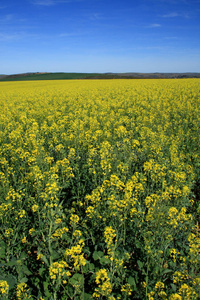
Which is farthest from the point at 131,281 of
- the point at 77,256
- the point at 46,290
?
the point at 46,290

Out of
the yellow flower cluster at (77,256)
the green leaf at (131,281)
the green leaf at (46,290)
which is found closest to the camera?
the yellow flower cluster at (77,256)

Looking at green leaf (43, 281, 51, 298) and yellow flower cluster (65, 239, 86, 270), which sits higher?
yellow flower cluster (65, 239, 86, 270)

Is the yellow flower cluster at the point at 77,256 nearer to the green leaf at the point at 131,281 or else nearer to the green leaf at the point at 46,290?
the green leaf at the point at 46,290

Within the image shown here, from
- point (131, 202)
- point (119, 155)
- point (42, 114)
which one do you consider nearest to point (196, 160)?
point (119, 155)

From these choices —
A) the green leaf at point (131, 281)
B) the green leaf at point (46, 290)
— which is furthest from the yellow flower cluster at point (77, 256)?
the green leaf at point (131, 281)

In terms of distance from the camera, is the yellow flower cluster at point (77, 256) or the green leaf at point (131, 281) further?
the green leaf at point (131, 281)

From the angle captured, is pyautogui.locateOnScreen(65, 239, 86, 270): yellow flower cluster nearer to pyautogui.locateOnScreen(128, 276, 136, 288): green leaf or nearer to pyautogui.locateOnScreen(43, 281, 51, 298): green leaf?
pyautogui.locateOnScreen(43, 281, 51, 298): green leaf

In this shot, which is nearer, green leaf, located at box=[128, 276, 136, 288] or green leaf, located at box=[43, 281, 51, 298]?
green leaf, located at box=[43, 281, 51, 298]

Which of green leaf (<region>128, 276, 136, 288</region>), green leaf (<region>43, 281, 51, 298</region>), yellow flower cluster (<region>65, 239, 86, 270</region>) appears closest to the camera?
yellow flower cluster (<region>65, 239, 86, 270</region>)

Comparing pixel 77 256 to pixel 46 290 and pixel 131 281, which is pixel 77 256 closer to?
pixel 46 290

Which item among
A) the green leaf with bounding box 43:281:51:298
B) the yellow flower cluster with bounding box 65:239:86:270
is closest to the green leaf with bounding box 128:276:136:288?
the yellow flower cluster with bounding box 65:239:86:270

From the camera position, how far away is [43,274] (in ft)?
9.30

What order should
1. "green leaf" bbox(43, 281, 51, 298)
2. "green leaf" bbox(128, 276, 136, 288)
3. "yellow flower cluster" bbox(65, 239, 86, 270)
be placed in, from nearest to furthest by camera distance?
"yellow flower cluster" bbox(65, 239, 86, 270) → "green leaf" bbox(43, 281, 51, 298) → "green leaf" bbox(128, 276, 136, 288)

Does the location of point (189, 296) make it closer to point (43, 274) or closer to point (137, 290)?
point (137, 290)
